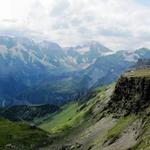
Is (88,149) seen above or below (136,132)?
below

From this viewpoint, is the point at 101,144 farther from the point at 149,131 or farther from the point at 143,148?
the point at 143,148

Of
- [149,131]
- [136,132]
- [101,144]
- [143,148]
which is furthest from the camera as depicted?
[101,144]

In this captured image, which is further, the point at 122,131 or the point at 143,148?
the point at 122,131

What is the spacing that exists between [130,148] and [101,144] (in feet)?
117

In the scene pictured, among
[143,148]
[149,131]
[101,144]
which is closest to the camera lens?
[143,148]

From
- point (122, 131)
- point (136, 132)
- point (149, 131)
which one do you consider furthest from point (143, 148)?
point (122, 131)

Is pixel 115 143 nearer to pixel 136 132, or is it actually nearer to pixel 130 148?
pixel 136 132

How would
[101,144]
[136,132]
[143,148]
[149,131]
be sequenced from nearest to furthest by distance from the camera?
[143,148], [149,131], [136,132], [101,144]

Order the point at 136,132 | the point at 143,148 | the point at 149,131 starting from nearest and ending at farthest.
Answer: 1. the point at 143,148
2. the point at 149,131
3. the point at 136,132

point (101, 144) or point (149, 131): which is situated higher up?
point (149, 131)

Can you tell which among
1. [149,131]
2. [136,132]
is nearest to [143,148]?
[149,131]

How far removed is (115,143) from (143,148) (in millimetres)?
44643

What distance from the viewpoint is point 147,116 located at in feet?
611

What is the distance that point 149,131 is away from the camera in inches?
6211
